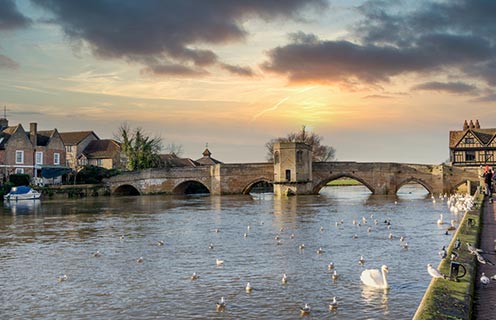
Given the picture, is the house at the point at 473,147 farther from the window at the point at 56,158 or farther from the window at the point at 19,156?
the window at the point at 19,156

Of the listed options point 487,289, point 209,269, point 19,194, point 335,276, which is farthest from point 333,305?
point 19,194

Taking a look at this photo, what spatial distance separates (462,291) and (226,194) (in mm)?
53883

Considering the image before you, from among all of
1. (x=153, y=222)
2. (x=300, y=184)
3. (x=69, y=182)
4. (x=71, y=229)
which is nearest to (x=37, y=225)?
(x=71, y=229)

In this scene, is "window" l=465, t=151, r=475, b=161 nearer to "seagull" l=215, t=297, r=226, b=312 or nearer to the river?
the river

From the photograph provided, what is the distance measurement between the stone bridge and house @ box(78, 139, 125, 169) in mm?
15576

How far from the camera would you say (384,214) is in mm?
34062

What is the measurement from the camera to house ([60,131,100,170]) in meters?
86.6

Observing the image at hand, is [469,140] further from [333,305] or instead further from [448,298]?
[448,298]

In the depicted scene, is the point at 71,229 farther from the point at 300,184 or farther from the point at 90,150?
the point at 90,150

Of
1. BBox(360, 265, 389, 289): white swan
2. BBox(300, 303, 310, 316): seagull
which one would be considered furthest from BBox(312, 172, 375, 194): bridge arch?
BBox(300, 303, 310, 316): seagull

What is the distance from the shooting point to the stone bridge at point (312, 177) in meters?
57.6

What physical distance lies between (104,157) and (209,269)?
73358mm

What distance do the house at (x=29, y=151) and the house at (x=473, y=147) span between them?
58.5 meters

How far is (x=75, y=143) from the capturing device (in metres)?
87.0
